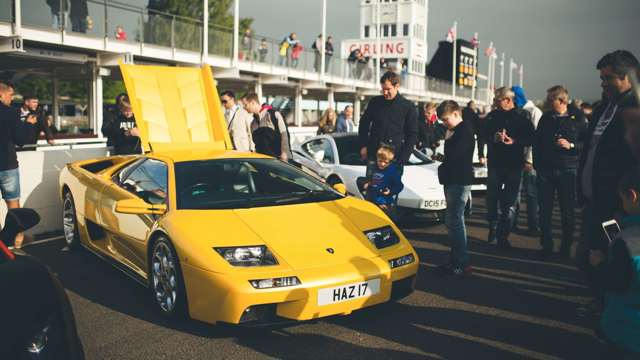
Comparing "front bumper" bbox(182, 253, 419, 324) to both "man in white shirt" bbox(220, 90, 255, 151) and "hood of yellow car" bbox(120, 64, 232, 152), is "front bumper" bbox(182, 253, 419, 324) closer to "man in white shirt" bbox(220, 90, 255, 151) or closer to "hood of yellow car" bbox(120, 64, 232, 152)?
"hood of yellow car" bbox(120, 64, 232, 152)

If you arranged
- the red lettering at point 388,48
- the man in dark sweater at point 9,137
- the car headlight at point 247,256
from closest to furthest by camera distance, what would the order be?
the car headlight at point 247,256 < the man in dark sweater at point 9,137 < the red lettering at point 388,48

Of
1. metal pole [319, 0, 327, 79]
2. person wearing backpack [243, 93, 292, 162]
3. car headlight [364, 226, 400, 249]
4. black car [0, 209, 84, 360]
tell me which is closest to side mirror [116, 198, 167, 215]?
car headlight [364, 226, 400, 249]

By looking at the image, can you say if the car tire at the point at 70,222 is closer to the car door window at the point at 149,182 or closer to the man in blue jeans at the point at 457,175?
the car door window at the point at 149,182

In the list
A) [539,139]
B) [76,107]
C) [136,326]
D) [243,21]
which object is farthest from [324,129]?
[243,21]

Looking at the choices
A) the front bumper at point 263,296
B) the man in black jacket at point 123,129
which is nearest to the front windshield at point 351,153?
the man in black jacket at point 123,129

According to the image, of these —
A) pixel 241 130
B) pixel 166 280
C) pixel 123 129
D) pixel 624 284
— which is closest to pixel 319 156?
pixel 241 130

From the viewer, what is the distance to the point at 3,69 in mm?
22359

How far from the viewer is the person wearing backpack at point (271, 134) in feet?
29.6

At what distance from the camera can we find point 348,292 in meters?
4.05

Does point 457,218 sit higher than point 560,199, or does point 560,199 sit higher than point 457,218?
point 560,199

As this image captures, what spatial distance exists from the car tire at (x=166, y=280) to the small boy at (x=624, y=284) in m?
2.70

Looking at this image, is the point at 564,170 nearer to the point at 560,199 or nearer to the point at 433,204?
the point at 560,199

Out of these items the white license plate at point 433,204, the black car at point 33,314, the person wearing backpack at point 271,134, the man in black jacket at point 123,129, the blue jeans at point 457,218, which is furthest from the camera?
the person wearing backpack at point 271,134

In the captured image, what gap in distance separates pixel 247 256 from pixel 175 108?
3.27 m
